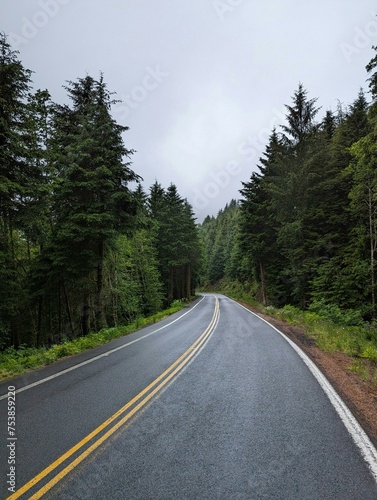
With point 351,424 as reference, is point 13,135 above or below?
above

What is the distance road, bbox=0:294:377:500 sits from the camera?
3152 mm

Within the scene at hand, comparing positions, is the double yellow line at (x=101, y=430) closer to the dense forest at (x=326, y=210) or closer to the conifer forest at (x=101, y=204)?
the conifer forest at (x=101, y=204)

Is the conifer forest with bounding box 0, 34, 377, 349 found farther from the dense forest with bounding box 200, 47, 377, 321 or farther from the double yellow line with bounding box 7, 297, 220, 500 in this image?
the double yellow line with bounding box 7, 297, 220, 500

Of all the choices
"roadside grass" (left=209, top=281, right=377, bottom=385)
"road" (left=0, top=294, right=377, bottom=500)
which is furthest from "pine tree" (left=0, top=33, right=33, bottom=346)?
"roadside grass" (left=209, top=281, right=377, bottom=385)

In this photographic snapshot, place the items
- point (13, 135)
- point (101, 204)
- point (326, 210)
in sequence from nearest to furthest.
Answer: point (13, 135) < point (101, 204) < point (326, 210)

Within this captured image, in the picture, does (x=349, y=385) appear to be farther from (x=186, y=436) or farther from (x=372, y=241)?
(x=372, y=241)

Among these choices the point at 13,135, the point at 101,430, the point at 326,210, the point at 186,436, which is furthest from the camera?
the point at 326,210

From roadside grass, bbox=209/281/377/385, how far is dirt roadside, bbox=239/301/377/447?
0.85 feet

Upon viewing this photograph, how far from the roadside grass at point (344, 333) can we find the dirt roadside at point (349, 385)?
0.26 metres

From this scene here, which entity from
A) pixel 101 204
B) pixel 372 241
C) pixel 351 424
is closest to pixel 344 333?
pixel 372 241

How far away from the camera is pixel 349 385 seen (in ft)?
20.3

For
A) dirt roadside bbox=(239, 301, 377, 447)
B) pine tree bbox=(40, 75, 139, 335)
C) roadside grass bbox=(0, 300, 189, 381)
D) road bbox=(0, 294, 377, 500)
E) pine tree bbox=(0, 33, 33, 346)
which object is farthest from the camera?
pine tree bbox=(40, 75, 139, 335)

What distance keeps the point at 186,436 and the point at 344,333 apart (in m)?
9.53

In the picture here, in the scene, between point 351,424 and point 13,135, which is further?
point 13,135
